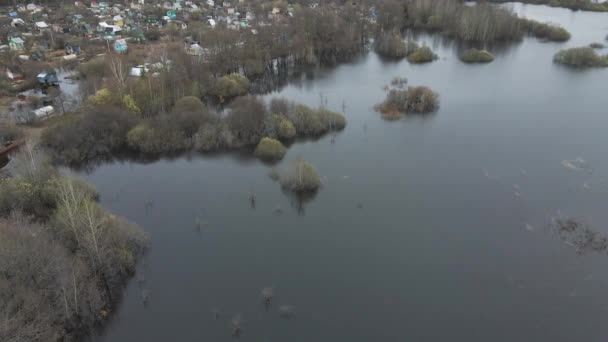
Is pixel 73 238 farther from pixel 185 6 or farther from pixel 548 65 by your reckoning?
pixel 185 6

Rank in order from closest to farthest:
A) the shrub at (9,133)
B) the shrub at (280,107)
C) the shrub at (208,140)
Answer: the shrub at (9,133), the shrub at (208,140), the shrub at (280,107)

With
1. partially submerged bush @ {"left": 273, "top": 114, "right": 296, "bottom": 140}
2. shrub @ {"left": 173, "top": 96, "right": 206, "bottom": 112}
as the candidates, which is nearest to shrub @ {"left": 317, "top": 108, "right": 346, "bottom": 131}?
partially submerged bush @ {"left": 273, "top": 114, "right": 296, "bottom": 140}

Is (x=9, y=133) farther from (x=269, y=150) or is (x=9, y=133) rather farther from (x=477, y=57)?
(x=477, y=57)

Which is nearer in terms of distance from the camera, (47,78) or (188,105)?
(188,105)

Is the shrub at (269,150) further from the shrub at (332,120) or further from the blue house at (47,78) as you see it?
the blue house at (47,78)

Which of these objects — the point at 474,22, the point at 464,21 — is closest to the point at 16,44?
the point at 464,21

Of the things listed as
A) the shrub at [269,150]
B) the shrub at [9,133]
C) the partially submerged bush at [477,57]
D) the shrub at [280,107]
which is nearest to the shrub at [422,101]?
the shrub at [280,107]
